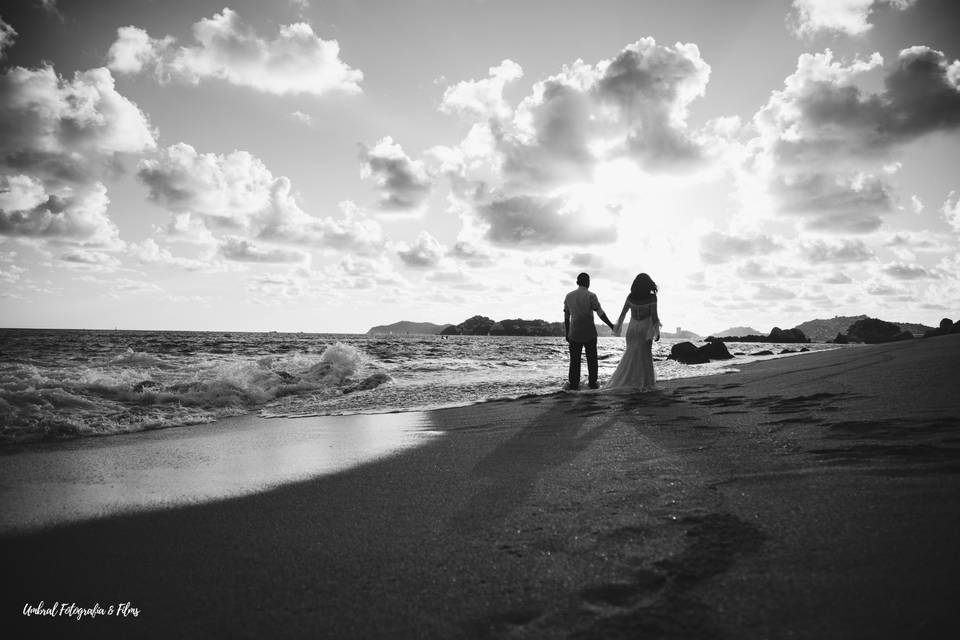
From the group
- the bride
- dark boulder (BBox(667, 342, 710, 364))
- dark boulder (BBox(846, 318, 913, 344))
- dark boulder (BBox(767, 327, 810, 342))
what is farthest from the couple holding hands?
dark boulder (BBox(767, 327, 810, 342))

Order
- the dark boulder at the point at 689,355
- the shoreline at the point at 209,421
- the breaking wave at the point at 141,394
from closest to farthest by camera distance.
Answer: the shoreline at the point at 209,421, the breaking wave at the point at 141,394, the dark boulder at the point at 689,355

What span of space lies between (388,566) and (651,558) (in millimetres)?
1150

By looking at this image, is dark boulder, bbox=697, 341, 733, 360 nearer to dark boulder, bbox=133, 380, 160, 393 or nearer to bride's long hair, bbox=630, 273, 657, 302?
bride's long hair, bbox=630, 273, 657, 302

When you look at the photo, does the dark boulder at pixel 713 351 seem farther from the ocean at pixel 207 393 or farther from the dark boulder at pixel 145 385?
the dark boulder at pixel 145 385

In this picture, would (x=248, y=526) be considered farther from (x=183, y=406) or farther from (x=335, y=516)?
(x=183, y=406)

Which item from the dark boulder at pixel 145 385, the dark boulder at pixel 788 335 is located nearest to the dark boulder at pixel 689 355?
the dark boulder at pixel 145 385

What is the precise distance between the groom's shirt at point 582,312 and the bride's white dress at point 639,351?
42.7 inches

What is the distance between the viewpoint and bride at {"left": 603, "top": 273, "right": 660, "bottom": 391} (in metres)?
9.38

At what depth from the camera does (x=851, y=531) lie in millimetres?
2014

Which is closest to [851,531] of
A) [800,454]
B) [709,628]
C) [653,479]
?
[709,628]

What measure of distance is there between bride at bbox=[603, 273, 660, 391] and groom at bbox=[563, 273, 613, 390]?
2.85 ft

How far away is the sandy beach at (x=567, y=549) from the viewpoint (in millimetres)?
1613

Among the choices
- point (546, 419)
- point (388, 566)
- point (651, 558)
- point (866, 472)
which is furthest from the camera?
point (546, 419)

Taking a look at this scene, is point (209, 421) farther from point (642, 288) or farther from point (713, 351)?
point (713, 351)
